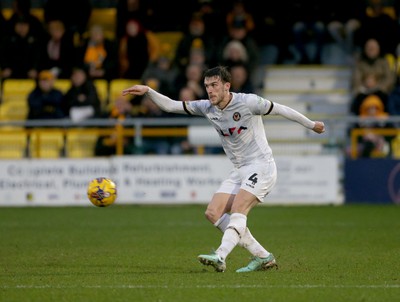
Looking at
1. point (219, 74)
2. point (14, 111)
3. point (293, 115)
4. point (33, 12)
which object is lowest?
point (14, 111)

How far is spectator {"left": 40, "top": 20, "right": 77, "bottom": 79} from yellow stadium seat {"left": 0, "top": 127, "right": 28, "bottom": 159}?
10.4ft

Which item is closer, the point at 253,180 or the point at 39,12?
the point at 253,180

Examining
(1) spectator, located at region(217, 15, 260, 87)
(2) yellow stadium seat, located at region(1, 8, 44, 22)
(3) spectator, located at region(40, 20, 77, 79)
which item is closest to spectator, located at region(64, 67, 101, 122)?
(3) spectator, located at region(40, 20, 77, 79)

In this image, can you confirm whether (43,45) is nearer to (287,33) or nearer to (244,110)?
(287,33)

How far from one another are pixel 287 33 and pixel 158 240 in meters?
10.3

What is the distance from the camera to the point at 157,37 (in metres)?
25.8

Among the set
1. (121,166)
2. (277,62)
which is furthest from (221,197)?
(277,62)

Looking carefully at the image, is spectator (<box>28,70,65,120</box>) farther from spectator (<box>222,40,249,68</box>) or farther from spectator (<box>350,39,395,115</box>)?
spectator (<box>350,39,395,115</box>)

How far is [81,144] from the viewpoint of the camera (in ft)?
70.7

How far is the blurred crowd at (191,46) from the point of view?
22453 millimetres

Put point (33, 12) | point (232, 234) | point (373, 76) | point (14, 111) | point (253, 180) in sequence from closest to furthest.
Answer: point (232, 234) < point (253, 180) < point (373, 76) < point (14, 111) < point (33, 12)

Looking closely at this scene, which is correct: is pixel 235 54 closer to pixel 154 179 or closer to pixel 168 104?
pixel 154 179

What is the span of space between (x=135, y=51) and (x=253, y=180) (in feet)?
42.4

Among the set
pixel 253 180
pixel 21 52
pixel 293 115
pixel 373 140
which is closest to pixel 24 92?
pixel 21 52
